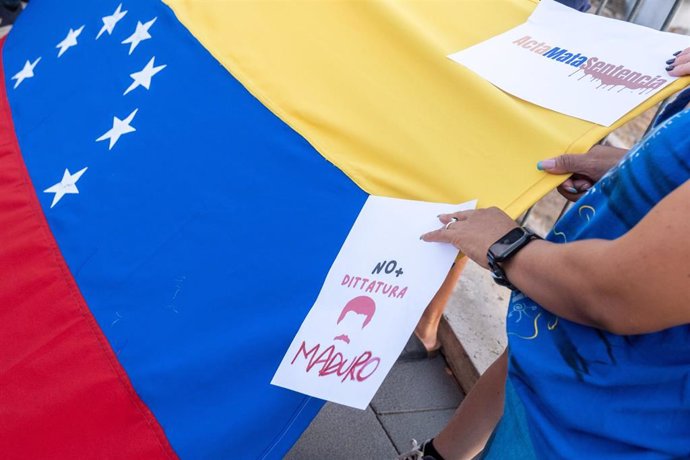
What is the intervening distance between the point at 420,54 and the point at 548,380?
84 cm

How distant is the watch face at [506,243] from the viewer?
3.91ft

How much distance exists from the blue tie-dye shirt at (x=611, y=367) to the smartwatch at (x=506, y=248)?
0.31 ft

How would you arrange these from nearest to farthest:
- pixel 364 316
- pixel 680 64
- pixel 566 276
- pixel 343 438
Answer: pixel 566 276 → pixel 364 316 → pixel 680 64 → pixel 343 438

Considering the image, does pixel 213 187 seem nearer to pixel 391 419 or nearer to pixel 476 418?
pixel 476 418

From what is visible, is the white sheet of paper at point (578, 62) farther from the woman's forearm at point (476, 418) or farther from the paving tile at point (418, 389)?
the paving tile at point (418, 389)

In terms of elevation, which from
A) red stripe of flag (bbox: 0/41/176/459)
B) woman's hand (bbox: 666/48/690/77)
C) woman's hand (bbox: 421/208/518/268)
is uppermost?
woman's hand (bbox: 666/48/690/77)

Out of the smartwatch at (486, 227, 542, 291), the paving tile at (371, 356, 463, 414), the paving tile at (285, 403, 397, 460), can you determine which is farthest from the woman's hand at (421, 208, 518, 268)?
the paving tile at (371, 356, 463, 414)

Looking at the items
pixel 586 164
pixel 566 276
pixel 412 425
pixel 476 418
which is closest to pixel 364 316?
pixel 566 276

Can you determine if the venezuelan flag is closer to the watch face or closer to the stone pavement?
the watch face

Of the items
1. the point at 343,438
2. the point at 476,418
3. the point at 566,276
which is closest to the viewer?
the point at 566,276

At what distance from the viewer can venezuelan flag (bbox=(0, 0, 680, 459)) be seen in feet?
4.39

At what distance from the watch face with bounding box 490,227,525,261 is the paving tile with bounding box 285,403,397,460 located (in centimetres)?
121

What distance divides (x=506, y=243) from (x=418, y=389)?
4.53 feet

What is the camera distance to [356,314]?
1328mm
